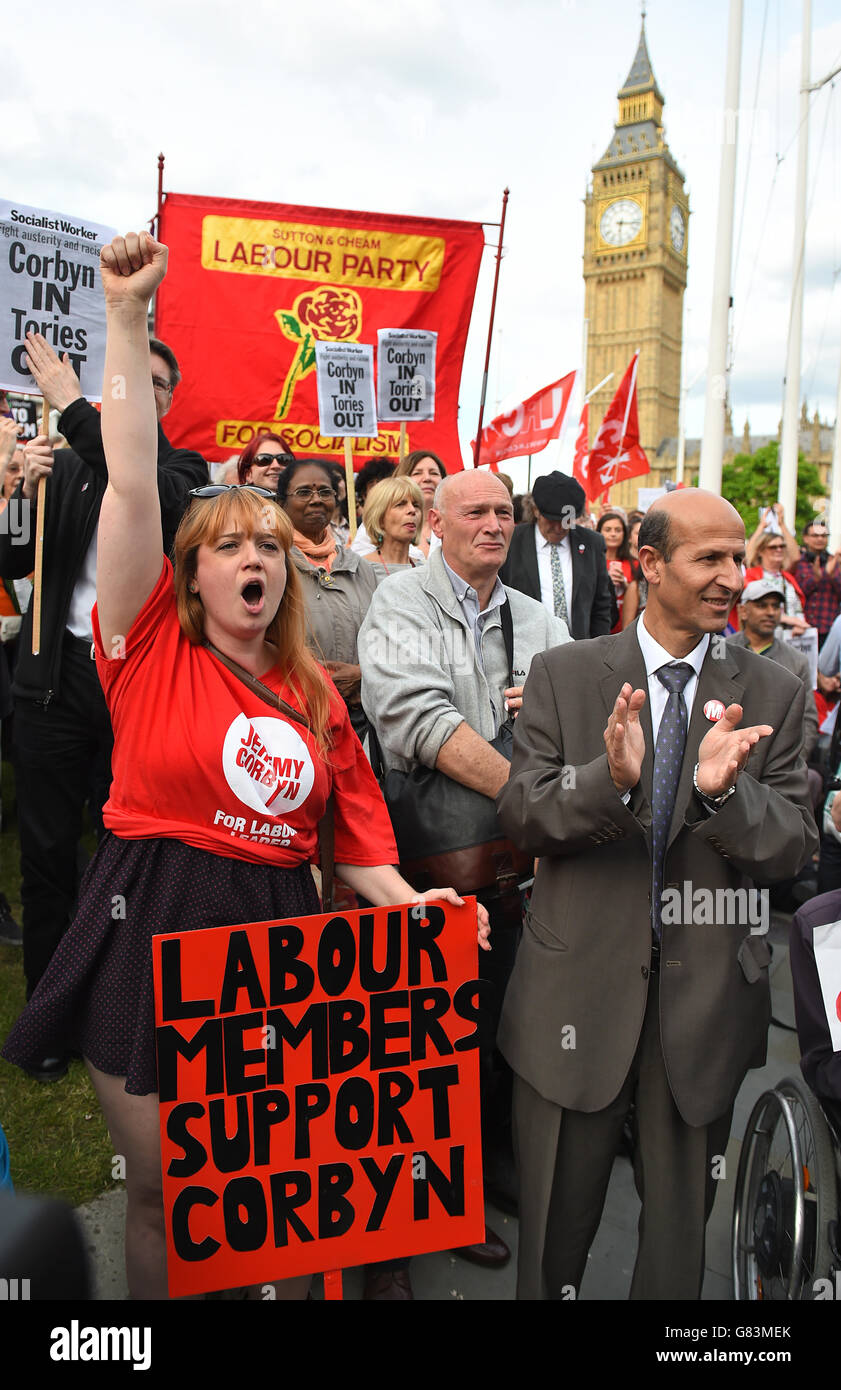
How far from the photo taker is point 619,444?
1029 centimetres

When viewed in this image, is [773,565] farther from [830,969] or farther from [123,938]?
[123,938]

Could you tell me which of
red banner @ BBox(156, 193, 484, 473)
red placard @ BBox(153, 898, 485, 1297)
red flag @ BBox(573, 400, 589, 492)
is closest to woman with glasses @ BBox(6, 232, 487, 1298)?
red placard @ BBox(153, 898, 485, 1297)

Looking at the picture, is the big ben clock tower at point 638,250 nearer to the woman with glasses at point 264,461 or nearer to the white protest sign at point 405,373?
the white protest sign at point 405,373

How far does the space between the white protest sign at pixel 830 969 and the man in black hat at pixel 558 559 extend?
338cm

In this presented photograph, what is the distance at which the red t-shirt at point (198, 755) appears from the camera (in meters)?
2.01

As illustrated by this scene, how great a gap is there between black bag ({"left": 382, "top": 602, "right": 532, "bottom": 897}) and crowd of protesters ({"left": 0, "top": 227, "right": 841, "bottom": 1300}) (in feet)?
0.14

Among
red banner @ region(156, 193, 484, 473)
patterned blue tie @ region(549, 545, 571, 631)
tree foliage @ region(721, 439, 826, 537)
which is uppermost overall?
tree foliage @ region(721, 439, 826, 537)

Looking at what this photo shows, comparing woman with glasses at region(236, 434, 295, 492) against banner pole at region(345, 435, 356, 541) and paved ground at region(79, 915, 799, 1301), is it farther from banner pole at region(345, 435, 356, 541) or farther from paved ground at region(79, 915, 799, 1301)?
paved ground at region(79, 915, 799, 1301)

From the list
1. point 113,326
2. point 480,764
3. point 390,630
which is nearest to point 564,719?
point 480,764

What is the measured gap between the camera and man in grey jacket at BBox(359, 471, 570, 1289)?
2.73 meters

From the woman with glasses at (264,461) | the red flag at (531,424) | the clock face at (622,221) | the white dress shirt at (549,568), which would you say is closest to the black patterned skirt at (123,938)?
the woman with glasses at (264,461)

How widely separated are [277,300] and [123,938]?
17.4 feet

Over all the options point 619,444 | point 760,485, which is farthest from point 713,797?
point 760,485
